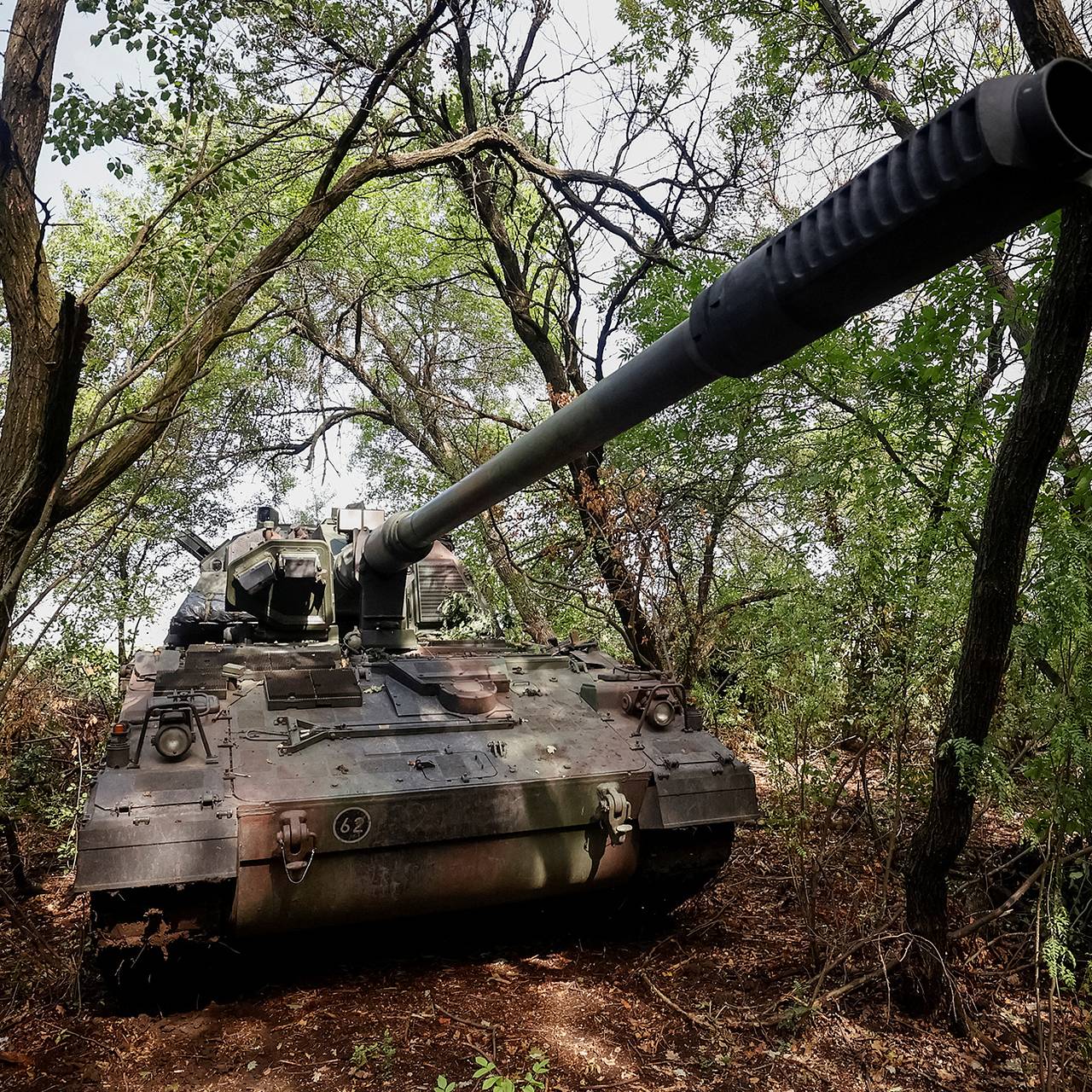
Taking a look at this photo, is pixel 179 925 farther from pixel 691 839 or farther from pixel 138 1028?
pixel 691 839

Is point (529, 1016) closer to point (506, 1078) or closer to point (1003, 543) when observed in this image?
point (506, 1078)

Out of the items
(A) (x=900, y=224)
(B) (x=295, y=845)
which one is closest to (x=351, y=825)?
(B) (x=295, y=845)

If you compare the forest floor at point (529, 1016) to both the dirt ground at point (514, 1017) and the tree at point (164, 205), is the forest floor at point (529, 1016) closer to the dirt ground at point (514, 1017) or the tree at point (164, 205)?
the dirt ground at point (514, 1017)

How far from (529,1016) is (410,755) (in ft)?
4.99

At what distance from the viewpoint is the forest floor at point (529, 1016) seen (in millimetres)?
4516

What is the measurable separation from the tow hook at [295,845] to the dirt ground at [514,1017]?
686mm

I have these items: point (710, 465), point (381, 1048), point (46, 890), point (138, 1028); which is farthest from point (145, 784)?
point (710, 465)

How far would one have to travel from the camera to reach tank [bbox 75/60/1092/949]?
3910 mm

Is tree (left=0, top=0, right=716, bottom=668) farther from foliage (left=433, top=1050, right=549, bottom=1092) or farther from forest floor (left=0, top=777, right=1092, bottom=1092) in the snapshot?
foliage (left=433, top=1050, right=549, bottom=1092)

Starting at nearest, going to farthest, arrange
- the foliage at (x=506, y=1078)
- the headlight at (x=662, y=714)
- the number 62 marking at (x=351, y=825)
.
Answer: the foliage at (x=506, y=1078)
the number 62 marking at (x=351, y=825)
the headlight at (x=662, y=714)

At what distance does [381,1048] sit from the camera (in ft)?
15.5

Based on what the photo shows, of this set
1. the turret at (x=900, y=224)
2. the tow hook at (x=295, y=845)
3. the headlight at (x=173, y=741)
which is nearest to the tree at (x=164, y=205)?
the headlight at (x=173, y=741)

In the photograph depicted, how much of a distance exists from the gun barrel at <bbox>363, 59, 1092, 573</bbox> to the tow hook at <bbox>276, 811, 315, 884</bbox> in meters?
3.08

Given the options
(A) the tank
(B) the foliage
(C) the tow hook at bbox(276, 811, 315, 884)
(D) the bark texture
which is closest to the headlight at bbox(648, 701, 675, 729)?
(A) the tank
